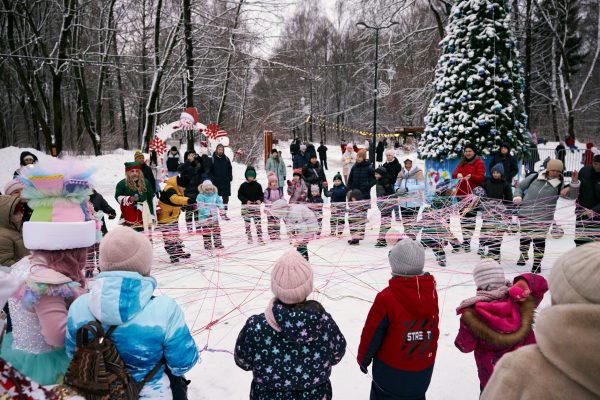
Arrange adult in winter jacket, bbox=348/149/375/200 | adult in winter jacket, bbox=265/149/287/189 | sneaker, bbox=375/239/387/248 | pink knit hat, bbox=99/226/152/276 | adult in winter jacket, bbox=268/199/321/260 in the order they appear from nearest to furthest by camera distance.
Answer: pink knit hat, bbox=99/226/152/276
adult in winter jacket, bbox=268/199/321/260
sneaker, bbox=375/239/387/248
adult in winter jacket, bbox=348/149/375/200
adult in winter jacket, bbox=265/149/287/189

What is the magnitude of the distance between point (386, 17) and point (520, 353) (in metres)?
20.9

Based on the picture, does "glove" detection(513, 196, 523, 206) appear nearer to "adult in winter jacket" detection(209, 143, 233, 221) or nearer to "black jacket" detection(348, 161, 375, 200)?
"black jacket" detection(348, 161, 375, 200)

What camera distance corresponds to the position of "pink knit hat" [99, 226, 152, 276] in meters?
2.05

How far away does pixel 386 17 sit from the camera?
64.1 feet

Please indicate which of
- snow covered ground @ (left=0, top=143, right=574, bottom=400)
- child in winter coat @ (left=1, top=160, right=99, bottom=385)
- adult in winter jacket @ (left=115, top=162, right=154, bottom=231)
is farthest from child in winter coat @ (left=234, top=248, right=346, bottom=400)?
adult in winter jacket @ (left=115, top=162, right=154, bottom=231)

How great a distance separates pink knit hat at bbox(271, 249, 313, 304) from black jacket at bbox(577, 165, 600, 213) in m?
5.38

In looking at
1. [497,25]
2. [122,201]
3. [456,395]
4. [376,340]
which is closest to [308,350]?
[376,340]

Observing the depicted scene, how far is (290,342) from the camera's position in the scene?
7.16 ft

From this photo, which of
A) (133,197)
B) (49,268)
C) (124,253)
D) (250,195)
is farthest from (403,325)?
(250,195)

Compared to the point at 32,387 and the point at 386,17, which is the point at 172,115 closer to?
the point at 386,17

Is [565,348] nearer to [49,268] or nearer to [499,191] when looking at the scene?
[49,268]

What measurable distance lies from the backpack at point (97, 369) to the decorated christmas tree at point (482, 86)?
9984mm

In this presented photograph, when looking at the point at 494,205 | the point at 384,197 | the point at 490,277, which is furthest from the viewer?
the point at 384,197

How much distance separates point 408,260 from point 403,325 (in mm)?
412
